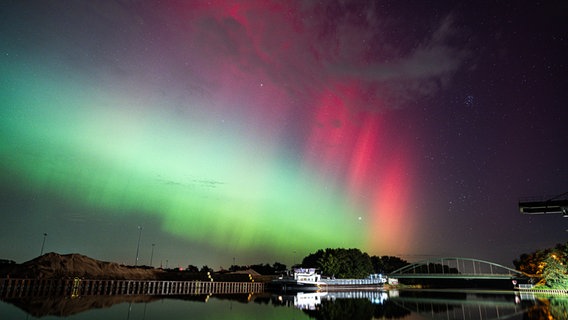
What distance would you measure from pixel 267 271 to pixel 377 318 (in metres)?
138

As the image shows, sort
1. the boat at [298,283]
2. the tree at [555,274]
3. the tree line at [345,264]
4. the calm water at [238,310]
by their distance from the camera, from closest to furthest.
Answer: the calm water at [238,310] < the tree at [555,274] < the boat at [298,283] < the tree line at [345,264]

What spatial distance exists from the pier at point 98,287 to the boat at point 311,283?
1158 cm

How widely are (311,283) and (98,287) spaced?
5222 cm

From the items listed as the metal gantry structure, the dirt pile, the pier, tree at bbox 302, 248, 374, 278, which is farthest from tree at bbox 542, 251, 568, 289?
the dirt pile

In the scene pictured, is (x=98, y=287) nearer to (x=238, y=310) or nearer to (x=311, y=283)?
(x=238, y=310)

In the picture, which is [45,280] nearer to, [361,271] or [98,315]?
[98,315]

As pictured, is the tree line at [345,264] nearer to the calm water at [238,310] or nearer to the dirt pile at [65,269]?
the dirt pile at [65,269]

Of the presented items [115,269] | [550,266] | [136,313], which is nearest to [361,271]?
[550,266]

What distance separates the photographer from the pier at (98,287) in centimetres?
4575

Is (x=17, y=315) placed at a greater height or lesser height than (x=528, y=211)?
lesser

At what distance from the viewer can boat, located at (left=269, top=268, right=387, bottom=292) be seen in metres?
89.1

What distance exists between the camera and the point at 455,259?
158 metres

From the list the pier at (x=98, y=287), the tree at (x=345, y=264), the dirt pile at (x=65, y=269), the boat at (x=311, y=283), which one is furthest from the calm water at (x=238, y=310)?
the tree at (x=345, y=264)

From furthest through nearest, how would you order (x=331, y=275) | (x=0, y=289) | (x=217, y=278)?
(x=331, y=275) < (x=217, y=278) < (x=0, y=289)
